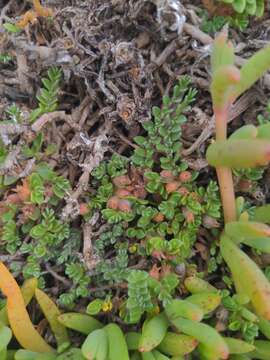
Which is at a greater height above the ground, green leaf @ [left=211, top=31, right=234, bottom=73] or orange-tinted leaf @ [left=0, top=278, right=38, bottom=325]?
green leaf @ [left=211, top=31, right=234, bottom=73]

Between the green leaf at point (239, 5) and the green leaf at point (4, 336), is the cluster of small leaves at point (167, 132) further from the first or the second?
the green leaf at point (4, 336)

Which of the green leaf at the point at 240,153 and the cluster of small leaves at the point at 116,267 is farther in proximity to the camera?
the cluster of small leaves at the point at 116,267

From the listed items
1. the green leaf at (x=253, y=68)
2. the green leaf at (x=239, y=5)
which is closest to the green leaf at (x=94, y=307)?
the green leaf at (x=253, y=68)

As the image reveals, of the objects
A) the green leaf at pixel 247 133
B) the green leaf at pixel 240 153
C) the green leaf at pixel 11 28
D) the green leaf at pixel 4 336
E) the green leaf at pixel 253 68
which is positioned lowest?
the green leaf at pixel 4 336

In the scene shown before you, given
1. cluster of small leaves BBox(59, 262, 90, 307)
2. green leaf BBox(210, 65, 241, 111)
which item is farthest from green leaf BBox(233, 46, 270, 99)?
cluster of small leaves BBox(59, 262, 90, 307)

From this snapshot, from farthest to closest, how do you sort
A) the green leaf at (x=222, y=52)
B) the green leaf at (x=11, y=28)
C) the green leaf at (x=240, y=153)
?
the green leaf at (x=11, y=28) → the green leaf at (x=222, y=52) → the green leaf at (x=240, y=153)

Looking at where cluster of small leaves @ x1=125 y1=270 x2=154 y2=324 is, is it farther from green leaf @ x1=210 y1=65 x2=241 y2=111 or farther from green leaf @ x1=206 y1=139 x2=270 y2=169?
green leaf @ x1=210 y1=65 x2=241 y2=111

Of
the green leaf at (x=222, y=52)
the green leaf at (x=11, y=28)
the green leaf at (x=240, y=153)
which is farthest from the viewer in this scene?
the green leaf at (x=11, y=28)

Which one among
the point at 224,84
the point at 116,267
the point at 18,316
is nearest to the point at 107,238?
the point at 116,267

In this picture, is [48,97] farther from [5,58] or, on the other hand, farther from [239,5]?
[239,5]
